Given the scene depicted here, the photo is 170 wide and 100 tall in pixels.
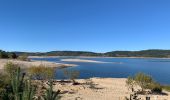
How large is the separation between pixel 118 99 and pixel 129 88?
46.2 feet

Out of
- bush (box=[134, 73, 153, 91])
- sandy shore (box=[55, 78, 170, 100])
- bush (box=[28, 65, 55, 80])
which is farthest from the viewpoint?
bush (box=[28, 65, 55, 80])

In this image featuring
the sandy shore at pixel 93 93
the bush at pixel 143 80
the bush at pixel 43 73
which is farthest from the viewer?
the bush at pixel 43 73

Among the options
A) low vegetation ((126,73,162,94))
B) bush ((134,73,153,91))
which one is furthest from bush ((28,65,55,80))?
bush ((134,73,153,91))

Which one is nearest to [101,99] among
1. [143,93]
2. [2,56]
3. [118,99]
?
[118,99]

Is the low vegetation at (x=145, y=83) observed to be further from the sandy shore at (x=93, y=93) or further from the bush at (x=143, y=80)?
the sandy shore at (x=93, y=93)

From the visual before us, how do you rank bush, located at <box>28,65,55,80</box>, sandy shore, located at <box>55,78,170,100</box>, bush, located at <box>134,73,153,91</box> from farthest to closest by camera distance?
bush, located at <box>28,65,55,80</box>, bush, located at <box>134,73,153,91</box>, sandy shore, located at <box>55,78,170,100</box>

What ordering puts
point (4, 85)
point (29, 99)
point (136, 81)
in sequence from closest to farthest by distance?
point (29, 99) → point (4, 85) → point (136, 81)

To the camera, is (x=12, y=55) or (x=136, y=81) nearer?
(x=136, y=81)

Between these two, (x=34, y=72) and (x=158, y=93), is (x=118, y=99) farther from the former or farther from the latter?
(x=34, y=72)

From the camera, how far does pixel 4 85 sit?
28.2 m

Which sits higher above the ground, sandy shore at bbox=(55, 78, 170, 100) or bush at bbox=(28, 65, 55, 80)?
bush at bbox=(28, 65, 55, 80)

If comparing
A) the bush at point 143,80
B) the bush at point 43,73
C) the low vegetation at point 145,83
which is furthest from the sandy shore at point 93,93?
the bush at point 43,73

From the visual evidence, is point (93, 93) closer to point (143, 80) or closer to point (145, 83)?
point (143, 80)

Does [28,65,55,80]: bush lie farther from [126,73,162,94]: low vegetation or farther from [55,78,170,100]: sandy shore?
[126,73,162,94]: low vegetation
